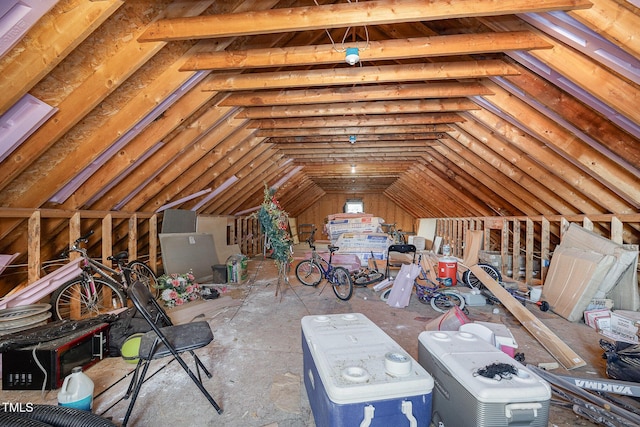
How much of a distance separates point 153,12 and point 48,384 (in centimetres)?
265

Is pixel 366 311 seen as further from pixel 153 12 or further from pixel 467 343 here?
pixel 153 12

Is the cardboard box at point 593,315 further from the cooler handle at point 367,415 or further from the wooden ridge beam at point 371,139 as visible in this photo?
the cooler handle at point 367,415

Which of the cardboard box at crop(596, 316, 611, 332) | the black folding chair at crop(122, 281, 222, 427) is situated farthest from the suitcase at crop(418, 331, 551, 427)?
the cardboard box at crop(596, 316, 611, 332)

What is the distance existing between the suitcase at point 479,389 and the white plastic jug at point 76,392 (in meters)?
1.83

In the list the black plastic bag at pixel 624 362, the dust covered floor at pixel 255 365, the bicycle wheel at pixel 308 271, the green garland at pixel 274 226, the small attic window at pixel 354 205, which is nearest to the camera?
the dust covered floor at pixel 255 365

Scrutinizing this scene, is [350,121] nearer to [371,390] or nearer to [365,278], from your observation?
[365,278]

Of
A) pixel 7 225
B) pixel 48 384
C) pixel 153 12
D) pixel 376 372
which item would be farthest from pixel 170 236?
pixel 376 372

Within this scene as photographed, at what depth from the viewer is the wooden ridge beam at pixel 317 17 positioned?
2.07 m

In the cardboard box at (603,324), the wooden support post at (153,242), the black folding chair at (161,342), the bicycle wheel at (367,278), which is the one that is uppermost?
the wooden support post at (153,242)

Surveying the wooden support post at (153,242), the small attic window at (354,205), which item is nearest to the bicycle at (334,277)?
the wooden support post at (153,242)

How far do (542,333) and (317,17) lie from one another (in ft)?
10.5

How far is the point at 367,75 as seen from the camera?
3.13m

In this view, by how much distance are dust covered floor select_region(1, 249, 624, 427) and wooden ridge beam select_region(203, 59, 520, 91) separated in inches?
95.5

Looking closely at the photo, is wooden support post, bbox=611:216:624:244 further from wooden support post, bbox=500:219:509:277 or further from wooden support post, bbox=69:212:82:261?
wooden support post, bbox=69:212:82:261
